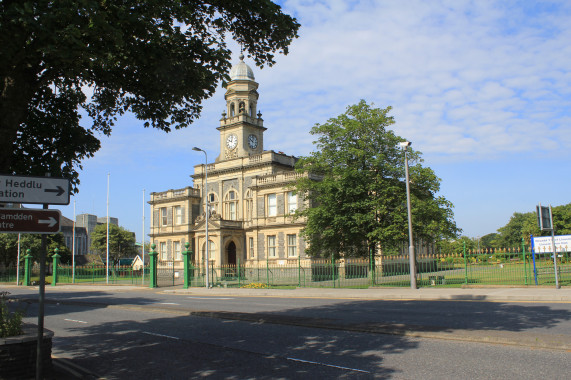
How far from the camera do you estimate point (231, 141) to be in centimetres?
5153

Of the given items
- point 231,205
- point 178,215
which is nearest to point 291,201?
point 231,205

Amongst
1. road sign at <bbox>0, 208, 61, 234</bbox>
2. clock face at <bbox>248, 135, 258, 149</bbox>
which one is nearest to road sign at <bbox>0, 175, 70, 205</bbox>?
road sign at <bbox>0, 208, 61, 234</bbox>

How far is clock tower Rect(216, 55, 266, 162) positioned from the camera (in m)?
50.7

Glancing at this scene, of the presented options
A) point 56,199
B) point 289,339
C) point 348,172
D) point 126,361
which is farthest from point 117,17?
point 348,172

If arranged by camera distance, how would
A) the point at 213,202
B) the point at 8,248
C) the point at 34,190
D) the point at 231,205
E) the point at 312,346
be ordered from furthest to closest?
1. the point at 8,248
2. the point at 213,202
3. the point at 231,205
4. the point at 312,346
5. the point at 34,190

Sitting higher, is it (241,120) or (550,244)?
(241,120)

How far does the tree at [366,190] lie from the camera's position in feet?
90.4

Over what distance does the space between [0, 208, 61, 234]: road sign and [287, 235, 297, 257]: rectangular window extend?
124 ft

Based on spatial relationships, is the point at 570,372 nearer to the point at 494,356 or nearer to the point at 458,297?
the point at 494,356

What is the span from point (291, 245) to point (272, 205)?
447cm

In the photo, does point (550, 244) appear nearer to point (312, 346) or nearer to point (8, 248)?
point (312, 346)

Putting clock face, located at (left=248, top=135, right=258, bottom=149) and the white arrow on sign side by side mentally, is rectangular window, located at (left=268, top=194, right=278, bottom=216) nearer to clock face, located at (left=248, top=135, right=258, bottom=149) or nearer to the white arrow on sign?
clock face, located at (left=248, top=135, right=258, bottom=149)

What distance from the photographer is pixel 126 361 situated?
8617 millimetres

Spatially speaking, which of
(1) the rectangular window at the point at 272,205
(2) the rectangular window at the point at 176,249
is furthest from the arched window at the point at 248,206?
(2) the rectangular window at the point at 176,249
